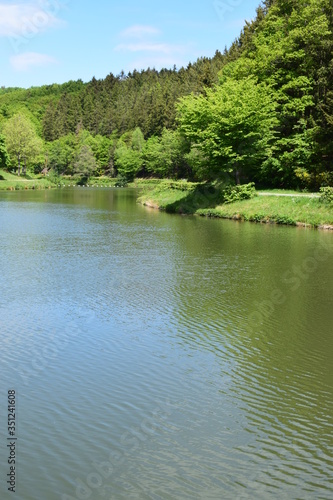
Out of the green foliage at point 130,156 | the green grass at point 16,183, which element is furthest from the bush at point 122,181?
the green grass at point 16,183

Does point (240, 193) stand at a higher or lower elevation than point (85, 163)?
lower

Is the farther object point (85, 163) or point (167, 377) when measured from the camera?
point (85, 163)

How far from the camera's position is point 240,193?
44875mm

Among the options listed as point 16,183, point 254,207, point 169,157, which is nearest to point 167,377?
point 254,207

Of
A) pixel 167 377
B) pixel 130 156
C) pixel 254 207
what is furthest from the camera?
pixel 130 156

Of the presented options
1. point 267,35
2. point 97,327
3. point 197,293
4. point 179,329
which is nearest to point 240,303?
point 197,293

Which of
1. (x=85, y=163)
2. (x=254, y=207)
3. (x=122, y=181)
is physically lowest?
(x=254, y=207)

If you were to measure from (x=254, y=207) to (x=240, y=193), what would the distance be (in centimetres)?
284

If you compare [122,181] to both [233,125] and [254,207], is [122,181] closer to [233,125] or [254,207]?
[233,125]

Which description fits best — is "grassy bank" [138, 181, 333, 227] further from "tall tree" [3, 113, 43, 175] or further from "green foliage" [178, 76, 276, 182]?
"tall tree" [3, 113, 43, 175]

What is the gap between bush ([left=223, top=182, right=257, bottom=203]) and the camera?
1759 inches

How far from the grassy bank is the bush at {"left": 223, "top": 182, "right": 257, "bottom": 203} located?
449 millimetres

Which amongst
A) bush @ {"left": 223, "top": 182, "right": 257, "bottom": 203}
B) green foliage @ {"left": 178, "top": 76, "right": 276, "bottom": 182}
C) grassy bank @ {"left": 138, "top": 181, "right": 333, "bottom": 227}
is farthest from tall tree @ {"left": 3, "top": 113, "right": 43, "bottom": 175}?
bush @ {"left": 223, "top": 182, "right": 257, "bottom": 203}

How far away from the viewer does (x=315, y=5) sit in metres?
48.1
